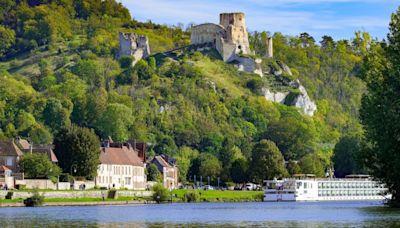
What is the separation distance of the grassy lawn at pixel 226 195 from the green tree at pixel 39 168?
17.3m

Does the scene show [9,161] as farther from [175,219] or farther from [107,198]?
[175,219]

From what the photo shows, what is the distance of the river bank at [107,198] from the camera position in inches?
3922

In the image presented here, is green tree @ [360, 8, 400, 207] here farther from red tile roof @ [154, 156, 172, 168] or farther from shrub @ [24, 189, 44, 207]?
red tile roof @ [154, 156, 172, 168]

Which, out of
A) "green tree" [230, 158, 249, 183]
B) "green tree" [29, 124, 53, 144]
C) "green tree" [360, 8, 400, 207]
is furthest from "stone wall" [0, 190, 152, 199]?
"green tree" [29, 124, 53, 144]

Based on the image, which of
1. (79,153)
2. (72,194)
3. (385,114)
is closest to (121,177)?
(79,153)

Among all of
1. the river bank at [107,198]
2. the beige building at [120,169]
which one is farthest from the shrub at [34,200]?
the beige building at [120,169]

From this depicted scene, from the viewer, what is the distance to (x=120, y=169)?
437 feet

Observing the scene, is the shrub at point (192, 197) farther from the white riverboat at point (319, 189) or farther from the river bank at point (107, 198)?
the white riverboat at point (319, 189)

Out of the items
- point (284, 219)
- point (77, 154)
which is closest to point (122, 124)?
point (77, 154)

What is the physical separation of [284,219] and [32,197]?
3089 centimetres

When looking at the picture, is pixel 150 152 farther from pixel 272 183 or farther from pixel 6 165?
pixel 6 165

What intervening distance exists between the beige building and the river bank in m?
7.56

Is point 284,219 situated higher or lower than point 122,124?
lower

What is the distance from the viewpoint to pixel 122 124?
189 m
